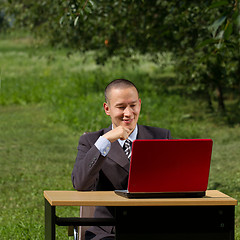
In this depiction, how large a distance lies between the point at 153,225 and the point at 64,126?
1162 cm

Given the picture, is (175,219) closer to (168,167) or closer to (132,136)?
(168,167)

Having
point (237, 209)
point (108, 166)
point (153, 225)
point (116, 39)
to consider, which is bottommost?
point (237, 209)

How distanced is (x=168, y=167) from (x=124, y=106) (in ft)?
2.21

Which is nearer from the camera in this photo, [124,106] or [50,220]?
[50,220]

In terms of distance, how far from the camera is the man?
135 inches

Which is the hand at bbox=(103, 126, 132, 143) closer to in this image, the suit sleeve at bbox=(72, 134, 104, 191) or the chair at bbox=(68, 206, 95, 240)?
the suit sleeve at bbox=(72, 134, 104, 191)

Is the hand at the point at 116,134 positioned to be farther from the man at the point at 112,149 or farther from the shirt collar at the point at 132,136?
the shirt collar at the point at 132,136

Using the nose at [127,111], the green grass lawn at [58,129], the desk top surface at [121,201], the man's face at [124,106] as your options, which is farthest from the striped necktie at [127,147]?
the green grass lawn at [58,129]

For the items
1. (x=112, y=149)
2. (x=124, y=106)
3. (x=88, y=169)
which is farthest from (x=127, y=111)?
(x=88, y=169)

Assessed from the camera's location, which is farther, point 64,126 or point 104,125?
point 64,126

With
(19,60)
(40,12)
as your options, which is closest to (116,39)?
(40,12)

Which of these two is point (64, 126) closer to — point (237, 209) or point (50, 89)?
point (50, 89)

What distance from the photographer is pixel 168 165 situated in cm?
301

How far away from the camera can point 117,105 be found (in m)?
3.56
